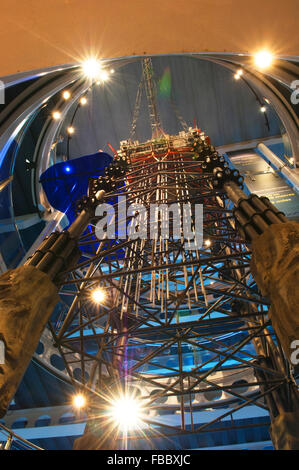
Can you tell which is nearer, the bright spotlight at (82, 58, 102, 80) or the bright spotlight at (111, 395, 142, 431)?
the bright spotlight at (82, 58, 102, 80)

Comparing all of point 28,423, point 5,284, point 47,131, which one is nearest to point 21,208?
point 47,131

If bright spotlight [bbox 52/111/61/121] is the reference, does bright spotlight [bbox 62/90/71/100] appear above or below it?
above

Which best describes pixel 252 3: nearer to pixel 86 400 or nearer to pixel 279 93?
pixel 86 400

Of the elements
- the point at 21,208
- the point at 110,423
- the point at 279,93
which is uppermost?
the point at 279,93

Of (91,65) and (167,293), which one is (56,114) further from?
(167,293)

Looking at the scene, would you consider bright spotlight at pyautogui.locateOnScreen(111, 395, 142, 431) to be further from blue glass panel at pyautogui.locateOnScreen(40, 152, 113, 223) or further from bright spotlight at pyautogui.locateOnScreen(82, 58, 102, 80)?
blue glass panel at pyautogui.locateOnScreen(40, 152, 113, 223)

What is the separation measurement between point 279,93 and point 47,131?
40.7 feet

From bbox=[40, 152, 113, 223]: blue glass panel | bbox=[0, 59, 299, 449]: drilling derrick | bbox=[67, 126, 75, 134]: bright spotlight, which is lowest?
bbox=[0, 59, 299, 449]: drilling derrick

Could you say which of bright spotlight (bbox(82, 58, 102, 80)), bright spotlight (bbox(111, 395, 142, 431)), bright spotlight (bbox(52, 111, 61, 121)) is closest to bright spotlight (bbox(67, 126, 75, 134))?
bright spotlight (bbox(52, 111, 61, 121))

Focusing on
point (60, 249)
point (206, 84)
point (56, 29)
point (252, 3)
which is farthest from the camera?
point (206, 84)

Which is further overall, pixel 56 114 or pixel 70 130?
pixel 70 130

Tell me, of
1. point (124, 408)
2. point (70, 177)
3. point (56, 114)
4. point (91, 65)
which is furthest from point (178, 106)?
point (124, 408)

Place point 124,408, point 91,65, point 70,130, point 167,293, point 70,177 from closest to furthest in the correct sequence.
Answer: point 167,293
point 91,65
point 124,408
point 70,177
point 70,130

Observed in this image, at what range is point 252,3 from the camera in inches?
152
